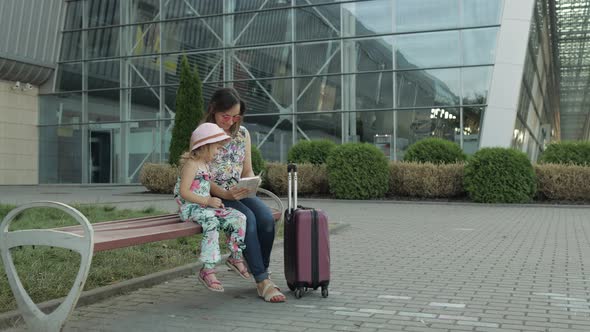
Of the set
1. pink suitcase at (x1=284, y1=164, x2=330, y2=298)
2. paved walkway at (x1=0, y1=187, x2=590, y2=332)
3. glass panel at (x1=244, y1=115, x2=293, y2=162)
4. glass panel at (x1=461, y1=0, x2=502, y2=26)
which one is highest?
glass panel at (x1=461, y1=0, x2=502, y2=26)

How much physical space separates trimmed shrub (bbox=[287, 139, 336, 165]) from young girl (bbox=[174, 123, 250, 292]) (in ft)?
44.2

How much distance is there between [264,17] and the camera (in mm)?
23531

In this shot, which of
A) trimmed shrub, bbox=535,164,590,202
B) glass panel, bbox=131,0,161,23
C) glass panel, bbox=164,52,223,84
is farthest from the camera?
glass panel, bbox=131,0,161,23

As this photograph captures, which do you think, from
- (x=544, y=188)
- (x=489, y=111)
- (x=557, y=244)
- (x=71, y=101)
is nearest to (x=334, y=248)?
(x=557, y=244)

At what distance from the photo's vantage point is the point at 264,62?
23344 millimetres

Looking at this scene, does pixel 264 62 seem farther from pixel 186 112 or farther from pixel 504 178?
pixel 504 178

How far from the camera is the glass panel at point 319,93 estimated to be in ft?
72.5

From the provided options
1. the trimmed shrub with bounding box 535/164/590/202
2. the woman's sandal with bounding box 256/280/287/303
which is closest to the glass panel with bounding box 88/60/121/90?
the trimmed shrub with bounding box 535/164/590/202

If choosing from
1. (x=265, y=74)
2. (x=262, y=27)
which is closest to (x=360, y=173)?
(x=265, y=74)

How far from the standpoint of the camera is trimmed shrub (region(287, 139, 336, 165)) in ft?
60.3

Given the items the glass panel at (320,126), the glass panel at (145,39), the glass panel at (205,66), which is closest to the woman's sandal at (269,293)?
the glass panel at (320,126)

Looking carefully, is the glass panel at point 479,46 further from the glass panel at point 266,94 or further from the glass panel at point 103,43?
the glass panel at point 103,43

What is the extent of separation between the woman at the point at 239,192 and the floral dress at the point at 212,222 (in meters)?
0.09

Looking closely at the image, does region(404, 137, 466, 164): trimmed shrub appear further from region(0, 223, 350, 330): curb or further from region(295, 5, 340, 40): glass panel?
region(0, 223, 350, 330): curb
